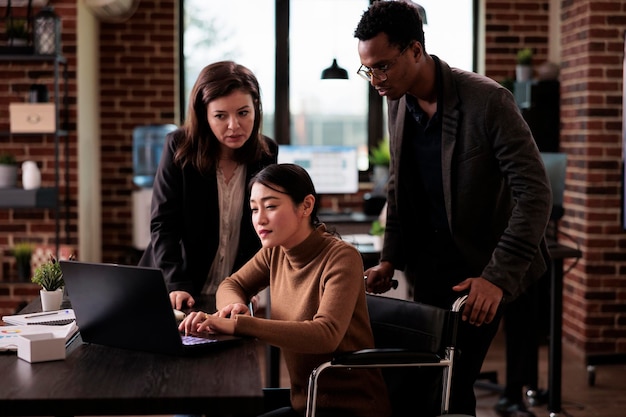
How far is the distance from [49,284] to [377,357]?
0.89 metres

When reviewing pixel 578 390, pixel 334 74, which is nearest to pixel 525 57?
pixel 334 74

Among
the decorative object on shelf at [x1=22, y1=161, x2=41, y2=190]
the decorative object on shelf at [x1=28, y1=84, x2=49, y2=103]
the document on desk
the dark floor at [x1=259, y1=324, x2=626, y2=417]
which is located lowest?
the dark floor at [x1=259, y1=324, x2=626, y2=417]

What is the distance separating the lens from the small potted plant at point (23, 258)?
4.74 m

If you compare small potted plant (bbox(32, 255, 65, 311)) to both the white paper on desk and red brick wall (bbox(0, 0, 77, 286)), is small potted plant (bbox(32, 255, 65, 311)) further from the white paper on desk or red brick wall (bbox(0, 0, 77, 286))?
red brick wall (bbox(0, 0, 77, 286))

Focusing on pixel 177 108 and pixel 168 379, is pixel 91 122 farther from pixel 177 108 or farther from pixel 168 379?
pixel 168 379

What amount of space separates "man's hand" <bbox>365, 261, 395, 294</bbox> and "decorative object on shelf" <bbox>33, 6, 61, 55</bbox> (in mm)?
2923

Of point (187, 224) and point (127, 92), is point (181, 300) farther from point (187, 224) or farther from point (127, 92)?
point (127, 92)

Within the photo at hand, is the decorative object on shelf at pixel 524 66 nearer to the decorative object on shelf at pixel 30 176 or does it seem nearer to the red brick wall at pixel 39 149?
the red brick wall at pixel 39 149

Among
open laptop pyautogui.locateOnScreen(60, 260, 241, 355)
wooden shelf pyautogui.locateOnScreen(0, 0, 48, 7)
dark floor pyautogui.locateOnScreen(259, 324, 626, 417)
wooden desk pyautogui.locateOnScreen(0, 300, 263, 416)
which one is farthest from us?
wooden shelf pyautogui.locateOnScreen(0, 0, 48, 7)

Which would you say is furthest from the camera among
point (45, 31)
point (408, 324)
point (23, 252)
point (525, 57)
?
point (525, 57)

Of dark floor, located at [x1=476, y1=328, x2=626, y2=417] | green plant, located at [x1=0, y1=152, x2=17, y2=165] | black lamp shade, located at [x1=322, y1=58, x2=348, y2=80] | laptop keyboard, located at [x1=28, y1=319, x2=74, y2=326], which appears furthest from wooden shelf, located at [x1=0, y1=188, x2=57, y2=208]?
laptop keyboard, located at [x1=28, y1=319, x2=74, y2=326]

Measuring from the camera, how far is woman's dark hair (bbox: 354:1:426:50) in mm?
2066

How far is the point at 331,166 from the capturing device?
561 cm

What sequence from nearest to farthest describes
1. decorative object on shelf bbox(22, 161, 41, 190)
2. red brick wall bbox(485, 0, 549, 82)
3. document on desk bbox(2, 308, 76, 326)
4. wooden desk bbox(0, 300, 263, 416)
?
wooden desk bbox(0, 300, 263, 416)
document on desk bbox(2, 308, 76, 326)
decorative object on shelf bbox(22, 161, 41, 190)
red brick wall bbox(485, 0, 549, 82)
